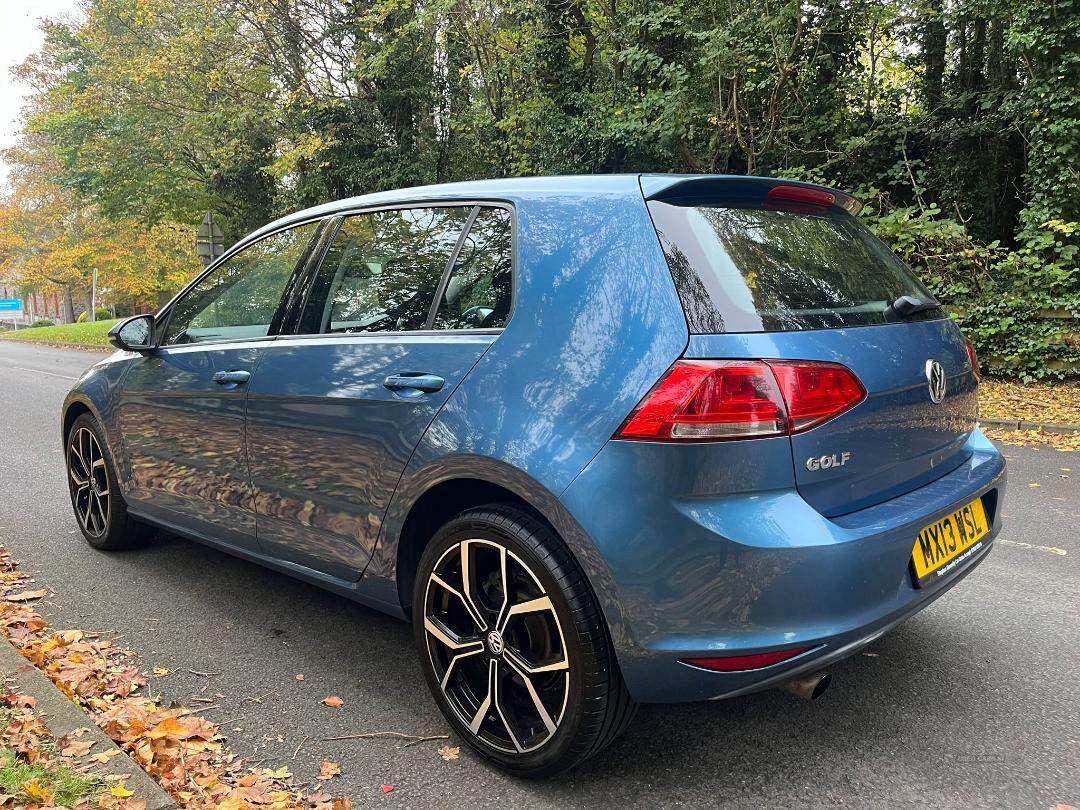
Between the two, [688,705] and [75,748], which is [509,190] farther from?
[75,748]

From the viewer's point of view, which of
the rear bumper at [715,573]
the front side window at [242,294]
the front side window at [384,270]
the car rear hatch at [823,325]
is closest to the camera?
the rear bumper at [715,573]

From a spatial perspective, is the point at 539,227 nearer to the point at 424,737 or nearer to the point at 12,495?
the point at 424,737

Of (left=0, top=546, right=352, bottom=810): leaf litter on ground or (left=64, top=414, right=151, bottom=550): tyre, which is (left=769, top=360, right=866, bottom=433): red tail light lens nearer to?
(left=0, top=546, right=352, bottom=810): leaf litter on ground

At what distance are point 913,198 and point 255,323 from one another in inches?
547

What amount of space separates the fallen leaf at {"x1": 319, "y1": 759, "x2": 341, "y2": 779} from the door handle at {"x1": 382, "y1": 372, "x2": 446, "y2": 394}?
3.82 ft

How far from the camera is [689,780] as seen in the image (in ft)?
7.82

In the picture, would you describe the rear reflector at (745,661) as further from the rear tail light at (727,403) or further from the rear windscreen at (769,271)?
the rear windscreen at (769,271)

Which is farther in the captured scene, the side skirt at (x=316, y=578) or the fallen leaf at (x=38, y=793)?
the side skirt at (x=316, y=578)

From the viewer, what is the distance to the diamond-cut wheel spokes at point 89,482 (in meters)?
4.46

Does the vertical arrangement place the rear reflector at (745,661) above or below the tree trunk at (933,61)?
below

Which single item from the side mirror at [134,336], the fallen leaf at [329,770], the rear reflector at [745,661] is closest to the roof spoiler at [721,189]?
the rear reflector at [745,661]

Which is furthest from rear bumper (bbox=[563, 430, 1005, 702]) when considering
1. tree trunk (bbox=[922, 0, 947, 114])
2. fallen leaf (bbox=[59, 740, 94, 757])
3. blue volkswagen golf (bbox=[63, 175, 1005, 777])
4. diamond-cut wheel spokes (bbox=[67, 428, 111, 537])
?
tree trunk (bbox=[922, 0, 947, 114])

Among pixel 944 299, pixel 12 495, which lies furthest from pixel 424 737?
pixel 944 299

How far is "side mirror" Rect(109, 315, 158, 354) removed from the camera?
12.7ft
